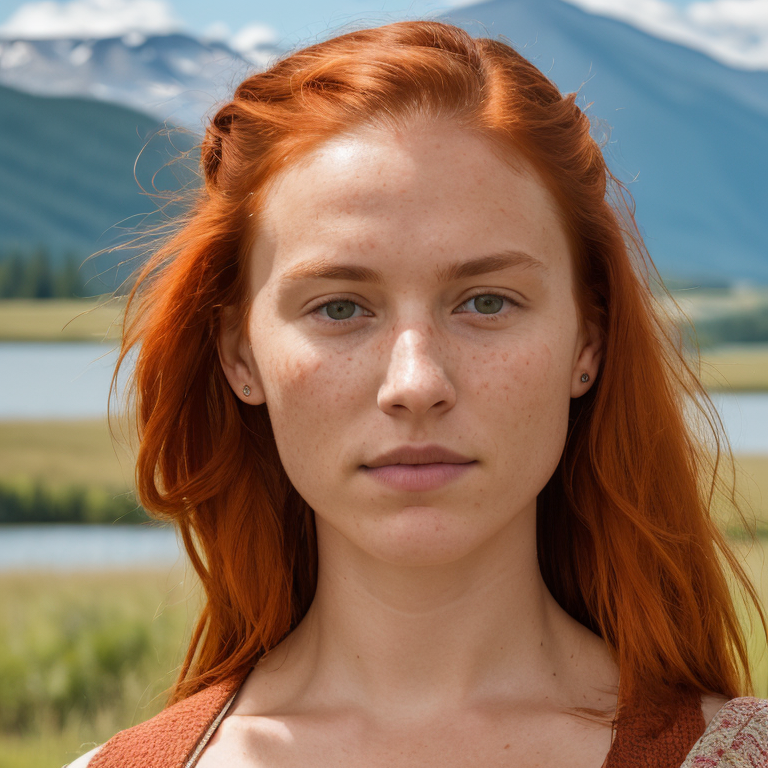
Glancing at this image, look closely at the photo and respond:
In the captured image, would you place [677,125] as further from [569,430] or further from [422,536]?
[422,536]

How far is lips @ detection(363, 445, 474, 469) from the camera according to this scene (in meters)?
1.03

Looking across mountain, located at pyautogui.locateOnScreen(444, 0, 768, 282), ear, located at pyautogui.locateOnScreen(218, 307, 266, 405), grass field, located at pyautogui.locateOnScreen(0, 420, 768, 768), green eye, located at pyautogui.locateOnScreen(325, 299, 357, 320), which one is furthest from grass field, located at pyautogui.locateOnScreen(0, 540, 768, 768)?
green eye, located at pyautogui.locateOnScreen(325, 299, 357, 320)

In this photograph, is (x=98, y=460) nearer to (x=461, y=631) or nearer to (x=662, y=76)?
(x=461, y=631)

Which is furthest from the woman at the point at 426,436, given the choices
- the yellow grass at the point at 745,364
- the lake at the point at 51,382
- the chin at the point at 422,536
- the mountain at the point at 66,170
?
the mountain at the point at 66,170

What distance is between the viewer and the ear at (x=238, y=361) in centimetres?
125

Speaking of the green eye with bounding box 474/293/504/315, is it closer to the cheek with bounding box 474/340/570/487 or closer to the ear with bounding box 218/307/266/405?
the cheek with bounding box 474/340/570/487

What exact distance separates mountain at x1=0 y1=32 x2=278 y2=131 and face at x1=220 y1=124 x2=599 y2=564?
1658 mm

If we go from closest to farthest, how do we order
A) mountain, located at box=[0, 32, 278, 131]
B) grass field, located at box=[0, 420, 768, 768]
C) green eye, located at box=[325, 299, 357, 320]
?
1. green eye, located at box=[325, 299, 357, 320]
2. grass field, located at box=[0, 420, 768, 768]
3. mountain, located at box=[0, 32, 278, 131]

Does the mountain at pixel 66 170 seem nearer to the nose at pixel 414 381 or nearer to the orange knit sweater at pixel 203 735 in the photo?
the orange knit sweater at pixel 203 735

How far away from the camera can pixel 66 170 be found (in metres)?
2.62

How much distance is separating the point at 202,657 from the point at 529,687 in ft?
1.89

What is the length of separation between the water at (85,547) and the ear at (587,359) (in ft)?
5.11

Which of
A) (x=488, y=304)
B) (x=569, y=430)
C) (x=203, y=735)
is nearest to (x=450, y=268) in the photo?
(x=488, y=304)

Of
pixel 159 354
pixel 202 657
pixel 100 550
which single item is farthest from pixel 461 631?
pixel 100 550
